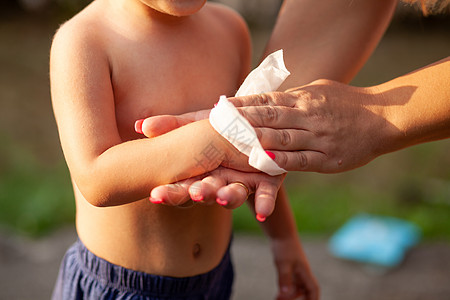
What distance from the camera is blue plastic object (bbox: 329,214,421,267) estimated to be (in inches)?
84.4

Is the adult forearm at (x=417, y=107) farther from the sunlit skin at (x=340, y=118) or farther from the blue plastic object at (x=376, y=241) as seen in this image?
the blue plastic object at (x=376, y=241)

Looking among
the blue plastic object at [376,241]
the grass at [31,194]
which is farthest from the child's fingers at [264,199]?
the grass at [31,194]

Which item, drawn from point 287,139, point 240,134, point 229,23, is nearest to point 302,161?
point 287,139

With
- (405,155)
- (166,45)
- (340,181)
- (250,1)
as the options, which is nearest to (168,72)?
(166,45)

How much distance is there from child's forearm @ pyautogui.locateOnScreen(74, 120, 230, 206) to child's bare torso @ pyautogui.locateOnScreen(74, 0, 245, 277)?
0.40 feet

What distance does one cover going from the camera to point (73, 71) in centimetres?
84

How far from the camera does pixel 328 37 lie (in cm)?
107

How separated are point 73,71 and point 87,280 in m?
0.48

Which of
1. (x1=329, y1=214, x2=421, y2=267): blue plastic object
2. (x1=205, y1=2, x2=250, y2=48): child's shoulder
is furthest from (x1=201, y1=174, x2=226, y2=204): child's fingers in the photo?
(x1=329, y1=214, x2=421, y2=267): blue plastic object

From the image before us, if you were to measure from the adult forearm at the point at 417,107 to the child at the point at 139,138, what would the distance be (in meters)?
0.32

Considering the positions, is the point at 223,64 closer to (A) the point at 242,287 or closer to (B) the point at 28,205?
(A) the point at 242,287

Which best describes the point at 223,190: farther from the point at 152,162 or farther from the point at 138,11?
the point at 138,11

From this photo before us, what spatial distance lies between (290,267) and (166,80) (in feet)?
1.94

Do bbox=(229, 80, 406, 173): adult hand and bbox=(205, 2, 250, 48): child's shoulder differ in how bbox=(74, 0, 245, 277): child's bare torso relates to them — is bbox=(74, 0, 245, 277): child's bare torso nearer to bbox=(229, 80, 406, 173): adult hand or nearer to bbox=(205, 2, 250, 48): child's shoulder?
bbox=(205, 2, 250, 48): child's shoulder
